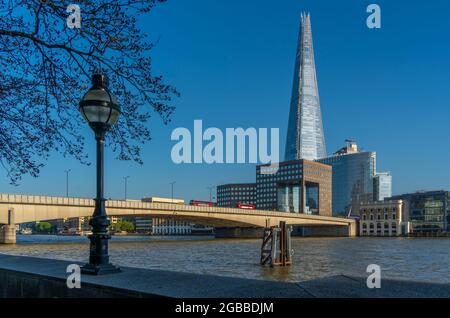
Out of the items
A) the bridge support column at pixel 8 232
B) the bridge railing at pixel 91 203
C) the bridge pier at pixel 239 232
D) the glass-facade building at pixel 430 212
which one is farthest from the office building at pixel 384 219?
the bridge support column at pixel 8 232

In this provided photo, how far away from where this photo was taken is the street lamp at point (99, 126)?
9.21m

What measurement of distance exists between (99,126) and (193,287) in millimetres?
4482

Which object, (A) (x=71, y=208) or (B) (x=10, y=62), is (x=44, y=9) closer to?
(B) (x=10, y=62)

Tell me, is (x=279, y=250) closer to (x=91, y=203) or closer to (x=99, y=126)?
(x=99, y=126)

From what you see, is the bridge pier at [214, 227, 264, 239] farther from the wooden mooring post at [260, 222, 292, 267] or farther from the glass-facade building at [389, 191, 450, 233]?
the wooden mooring post at [260, 222, 292, 267]

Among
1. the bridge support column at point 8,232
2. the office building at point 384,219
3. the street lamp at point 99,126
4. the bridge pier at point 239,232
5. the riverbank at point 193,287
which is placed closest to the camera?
the riverbank at point 193,287

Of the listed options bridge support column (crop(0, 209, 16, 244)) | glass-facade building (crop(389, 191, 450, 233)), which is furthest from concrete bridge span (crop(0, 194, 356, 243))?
glass-facade building (crop(389, 191, 450, 233))

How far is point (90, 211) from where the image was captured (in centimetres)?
7912

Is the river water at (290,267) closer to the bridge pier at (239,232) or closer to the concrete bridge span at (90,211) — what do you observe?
the concrete bridge span at (90,211)

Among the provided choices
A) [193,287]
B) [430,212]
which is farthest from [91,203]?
[430,212]

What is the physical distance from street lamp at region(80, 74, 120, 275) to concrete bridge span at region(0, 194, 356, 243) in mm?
60102

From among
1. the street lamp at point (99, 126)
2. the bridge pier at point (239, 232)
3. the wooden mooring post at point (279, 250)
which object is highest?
the street lamp at point (99, 126)

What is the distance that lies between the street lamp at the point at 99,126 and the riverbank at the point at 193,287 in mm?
822

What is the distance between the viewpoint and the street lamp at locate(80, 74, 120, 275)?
9.21 metres
